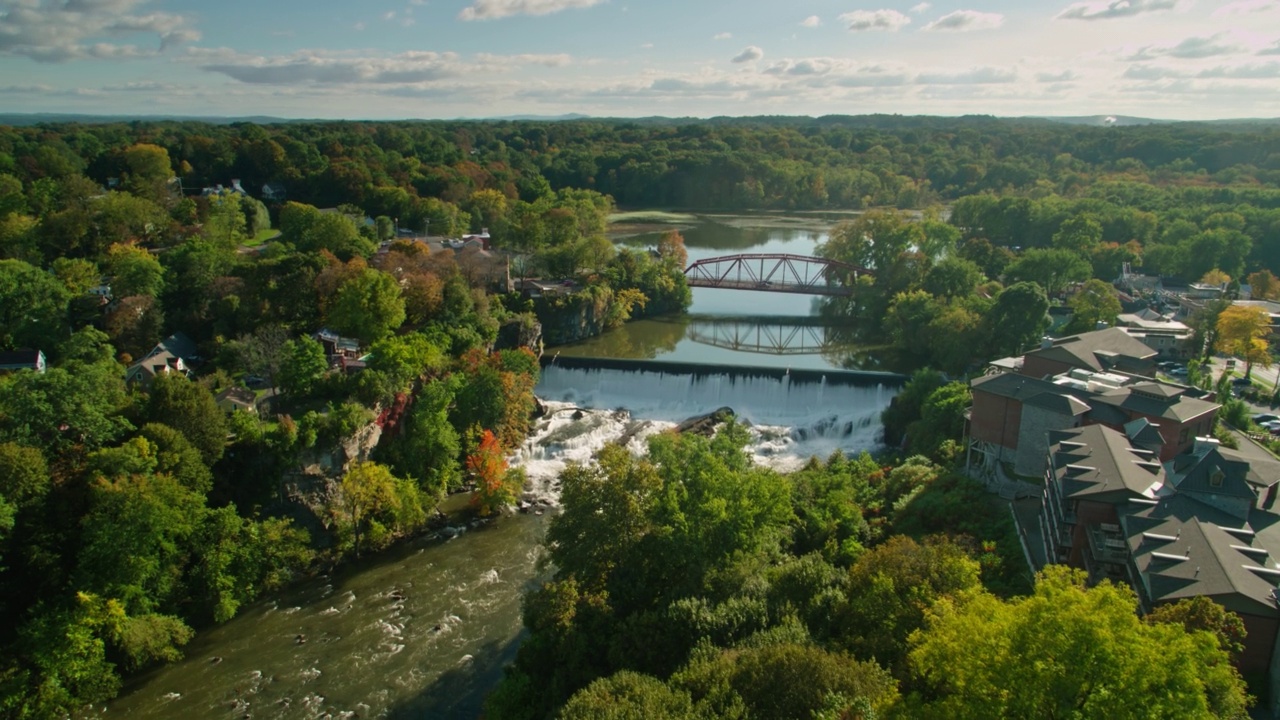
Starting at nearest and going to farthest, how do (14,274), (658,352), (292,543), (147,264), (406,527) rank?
(292,543), (406,527), (14,274), (147,264), (658,352)

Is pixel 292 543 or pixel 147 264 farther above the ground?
pixel 147 264

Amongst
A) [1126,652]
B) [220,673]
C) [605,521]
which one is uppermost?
[1126,652]

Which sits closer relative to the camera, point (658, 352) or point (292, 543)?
point (292, 543)

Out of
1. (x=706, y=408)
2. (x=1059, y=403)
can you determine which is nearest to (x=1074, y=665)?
(x=1059, y=403)

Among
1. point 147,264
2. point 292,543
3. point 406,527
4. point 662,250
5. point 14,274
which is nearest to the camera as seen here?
point 292,543

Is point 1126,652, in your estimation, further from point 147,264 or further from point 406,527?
point 147,264

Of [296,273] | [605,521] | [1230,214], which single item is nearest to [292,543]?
[605,521]

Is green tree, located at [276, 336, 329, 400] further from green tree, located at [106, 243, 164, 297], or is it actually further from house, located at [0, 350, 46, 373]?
green tree, located at [106, 243, 164, 297]
